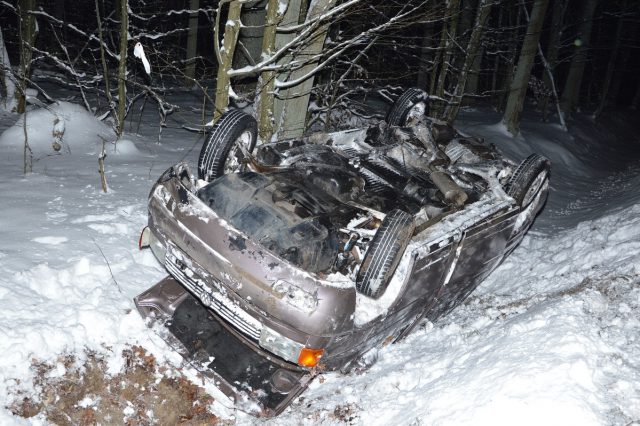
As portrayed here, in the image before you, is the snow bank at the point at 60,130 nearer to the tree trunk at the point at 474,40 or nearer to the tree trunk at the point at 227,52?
the tree trunk at the point at 227,52

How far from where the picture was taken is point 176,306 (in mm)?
4348

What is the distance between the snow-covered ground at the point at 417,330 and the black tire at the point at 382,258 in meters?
0.80

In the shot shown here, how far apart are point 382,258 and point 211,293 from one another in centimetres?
135

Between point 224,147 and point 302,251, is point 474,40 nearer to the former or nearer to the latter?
point 224,147

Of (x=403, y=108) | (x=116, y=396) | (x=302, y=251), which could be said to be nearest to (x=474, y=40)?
(x=403, y=108)

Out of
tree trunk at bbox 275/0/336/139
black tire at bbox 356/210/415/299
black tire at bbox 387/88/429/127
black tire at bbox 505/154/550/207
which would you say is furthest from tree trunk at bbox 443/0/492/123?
black tire at bbox 356/210/415/299

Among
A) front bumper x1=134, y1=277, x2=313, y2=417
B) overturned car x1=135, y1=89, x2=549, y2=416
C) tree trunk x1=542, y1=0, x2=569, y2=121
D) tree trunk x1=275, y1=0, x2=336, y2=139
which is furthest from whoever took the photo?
tree trunk x1=542, y1=0, x2=569, y2=121

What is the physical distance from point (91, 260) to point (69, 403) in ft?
4.90

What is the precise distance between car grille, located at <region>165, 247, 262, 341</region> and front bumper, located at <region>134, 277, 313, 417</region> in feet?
1.46

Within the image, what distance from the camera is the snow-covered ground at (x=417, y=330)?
3438 mm

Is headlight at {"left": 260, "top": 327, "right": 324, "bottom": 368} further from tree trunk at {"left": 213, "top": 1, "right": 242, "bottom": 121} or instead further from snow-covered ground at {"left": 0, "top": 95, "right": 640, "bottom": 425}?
tree trunk at {"left": 213, "top": 1, "right": 242, "bottom": 121}

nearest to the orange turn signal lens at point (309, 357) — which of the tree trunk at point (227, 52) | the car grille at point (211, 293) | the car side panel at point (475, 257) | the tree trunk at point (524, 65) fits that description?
the car grille at point (211, 293)

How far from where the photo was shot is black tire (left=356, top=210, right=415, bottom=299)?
3824 millimetres

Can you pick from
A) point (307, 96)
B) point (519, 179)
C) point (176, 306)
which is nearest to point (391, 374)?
point (176, 306)
